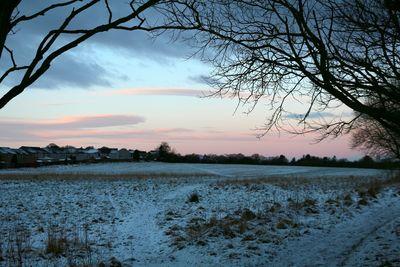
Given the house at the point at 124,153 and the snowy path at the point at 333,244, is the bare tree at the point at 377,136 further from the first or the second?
the house at the point at 124,153

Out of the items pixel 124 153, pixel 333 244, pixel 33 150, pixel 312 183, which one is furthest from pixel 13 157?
pixel 333 244

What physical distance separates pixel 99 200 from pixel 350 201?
11500 mm

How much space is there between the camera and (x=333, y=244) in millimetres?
9812

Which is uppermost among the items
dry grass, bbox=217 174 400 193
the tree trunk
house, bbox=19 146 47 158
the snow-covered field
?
house, bbox=19 146 47 158

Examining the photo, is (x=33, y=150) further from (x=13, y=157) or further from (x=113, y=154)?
(x=13, y=157)

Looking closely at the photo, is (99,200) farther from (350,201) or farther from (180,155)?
(180,155)

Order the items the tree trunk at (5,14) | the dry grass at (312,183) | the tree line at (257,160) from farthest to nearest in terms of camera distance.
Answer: the tree line at (257,160)
the dry grass at (312,183)
the tree trunk at (5,14)

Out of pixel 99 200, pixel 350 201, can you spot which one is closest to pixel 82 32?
pixel 350 201

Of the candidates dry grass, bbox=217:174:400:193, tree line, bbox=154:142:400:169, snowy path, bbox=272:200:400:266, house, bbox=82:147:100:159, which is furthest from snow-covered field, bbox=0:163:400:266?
house, bbox=82:147:100:159

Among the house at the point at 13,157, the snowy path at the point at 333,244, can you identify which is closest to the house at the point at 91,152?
the house at the point at 13,157

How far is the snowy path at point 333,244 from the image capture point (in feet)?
27.5

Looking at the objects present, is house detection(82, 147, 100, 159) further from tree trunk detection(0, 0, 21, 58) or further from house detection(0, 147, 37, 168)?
tree trunk detection(0, 0, 21, 58)

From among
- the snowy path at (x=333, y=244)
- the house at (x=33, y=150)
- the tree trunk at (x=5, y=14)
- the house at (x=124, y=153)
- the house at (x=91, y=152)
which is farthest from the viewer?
the house at (x=124, y=153)

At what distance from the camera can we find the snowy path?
8.38 metres
